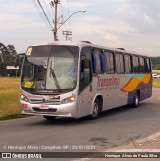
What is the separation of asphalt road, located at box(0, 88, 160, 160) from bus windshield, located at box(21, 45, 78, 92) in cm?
138

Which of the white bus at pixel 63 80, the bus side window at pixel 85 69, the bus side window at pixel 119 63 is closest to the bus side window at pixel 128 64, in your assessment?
the bus side window at pixel 119 63

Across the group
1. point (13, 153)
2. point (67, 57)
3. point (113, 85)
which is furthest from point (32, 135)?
point (113, 85)

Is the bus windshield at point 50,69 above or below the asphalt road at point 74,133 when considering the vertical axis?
above

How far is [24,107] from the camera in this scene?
13.9m

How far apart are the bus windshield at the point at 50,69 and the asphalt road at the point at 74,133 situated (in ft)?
4.53

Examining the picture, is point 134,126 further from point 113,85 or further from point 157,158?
point 157,158

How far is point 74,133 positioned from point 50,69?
9.81ft

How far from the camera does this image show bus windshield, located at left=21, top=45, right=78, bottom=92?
13.7 m

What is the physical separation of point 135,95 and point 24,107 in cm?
928

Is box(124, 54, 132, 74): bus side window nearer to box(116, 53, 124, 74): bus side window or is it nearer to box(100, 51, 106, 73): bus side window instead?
box(116, 53, 124, 74): bus side window

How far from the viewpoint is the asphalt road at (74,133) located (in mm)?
9617

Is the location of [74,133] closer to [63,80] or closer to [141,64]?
[63,80]

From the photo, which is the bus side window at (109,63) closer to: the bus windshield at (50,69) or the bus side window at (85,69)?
the bus side window at (85,69)

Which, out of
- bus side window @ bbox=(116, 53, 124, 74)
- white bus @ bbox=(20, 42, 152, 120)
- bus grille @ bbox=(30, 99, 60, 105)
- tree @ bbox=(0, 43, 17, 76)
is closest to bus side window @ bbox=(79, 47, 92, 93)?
white bus @ bbox=(20, 42, 152, 120)
